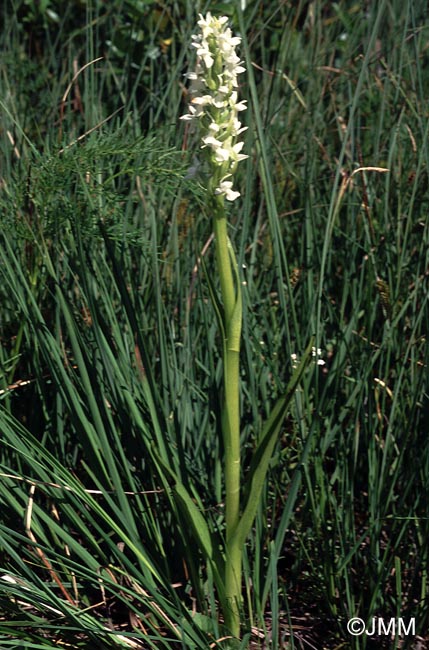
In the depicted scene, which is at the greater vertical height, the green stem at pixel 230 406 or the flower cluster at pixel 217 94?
the flower cluster at pixel 217 94

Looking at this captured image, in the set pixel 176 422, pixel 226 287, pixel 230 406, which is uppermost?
pixel 226 287

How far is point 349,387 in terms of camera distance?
1854 millimetres

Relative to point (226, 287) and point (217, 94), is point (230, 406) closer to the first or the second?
point (226, 287)

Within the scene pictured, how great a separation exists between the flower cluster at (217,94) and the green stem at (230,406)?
0.06 meters

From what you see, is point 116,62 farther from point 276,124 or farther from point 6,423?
point 6,423

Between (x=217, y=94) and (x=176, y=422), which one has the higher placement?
(x=217, y=94)

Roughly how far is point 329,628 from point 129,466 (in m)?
0.49

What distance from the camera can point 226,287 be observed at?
1.24 metres

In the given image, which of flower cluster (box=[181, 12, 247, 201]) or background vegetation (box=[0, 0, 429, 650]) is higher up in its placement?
flower cluster (box=[181, 12, 247, 201])

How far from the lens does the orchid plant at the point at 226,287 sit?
1172mm

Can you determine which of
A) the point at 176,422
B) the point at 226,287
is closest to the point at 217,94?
the point at 226,287

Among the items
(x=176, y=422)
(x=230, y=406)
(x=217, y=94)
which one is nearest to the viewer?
(x=217, y=94)

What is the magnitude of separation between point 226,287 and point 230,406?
0.20m

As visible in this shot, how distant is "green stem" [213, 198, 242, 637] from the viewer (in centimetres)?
124
